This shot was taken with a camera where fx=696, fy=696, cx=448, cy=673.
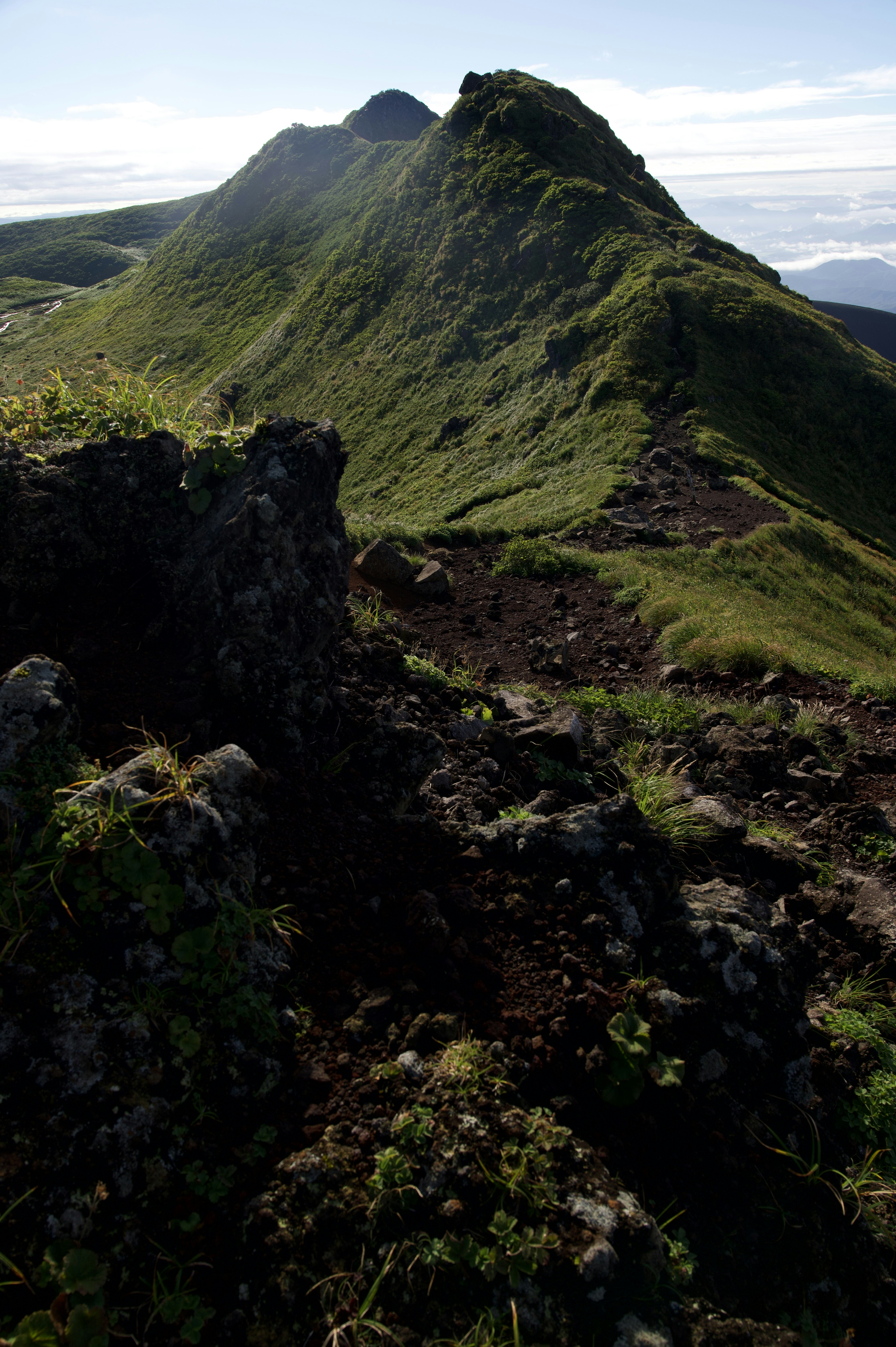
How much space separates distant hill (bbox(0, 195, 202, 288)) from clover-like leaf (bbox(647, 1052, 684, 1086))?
13488cm

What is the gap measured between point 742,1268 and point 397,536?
1564 centimetres

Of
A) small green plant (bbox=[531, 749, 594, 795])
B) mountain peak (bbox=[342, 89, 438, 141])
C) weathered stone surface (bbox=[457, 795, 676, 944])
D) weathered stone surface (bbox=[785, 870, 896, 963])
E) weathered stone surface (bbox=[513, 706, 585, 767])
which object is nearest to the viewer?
weathered stone surface (bbox=[457, 795, 676, 944])

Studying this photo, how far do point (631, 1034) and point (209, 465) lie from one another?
4.61 meters

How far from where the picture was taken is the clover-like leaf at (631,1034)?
319 centimetres

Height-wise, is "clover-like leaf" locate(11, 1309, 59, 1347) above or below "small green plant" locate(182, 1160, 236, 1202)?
above

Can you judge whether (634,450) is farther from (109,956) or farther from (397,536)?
(109,956)

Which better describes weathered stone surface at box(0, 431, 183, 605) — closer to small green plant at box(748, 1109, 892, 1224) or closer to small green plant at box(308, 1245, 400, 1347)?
small green plant at box(308, 1245, 400, 1347)

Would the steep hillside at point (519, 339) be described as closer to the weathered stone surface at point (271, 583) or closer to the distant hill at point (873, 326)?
the weathered stone surface at point (271, 583)

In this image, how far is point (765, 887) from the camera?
5445 millimetres

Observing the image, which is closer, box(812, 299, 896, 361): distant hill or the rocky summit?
the rocky summit

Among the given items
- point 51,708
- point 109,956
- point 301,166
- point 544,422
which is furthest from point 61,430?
point 301,166

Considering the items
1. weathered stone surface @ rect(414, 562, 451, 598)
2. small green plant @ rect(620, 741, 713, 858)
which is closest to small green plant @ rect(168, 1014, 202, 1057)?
small green plant @ rect(620, 741, 713, 858)

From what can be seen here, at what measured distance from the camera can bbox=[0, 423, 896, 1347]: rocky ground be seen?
244cm

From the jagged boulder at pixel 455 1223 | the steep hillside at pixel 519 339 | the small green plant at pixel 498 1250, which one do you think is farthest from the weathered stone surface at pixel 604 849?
the steep hillside at pixel 519 339
